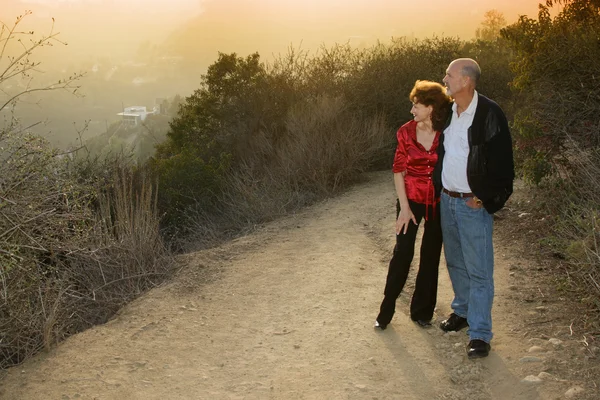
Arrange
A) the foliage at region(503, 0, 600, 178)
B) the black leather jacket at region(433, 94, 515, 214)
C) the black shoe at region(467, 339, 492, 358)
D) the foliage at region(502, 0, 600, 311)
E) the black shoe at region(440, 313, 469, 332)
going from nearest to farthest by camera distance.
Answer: the black leather jacket at region(433, 94, 515, 214) < the black shoe at region(467, 339, 492, 358) < the black shoe at region(440, 313, 469, 332) < the foliage at region(502, 0, 600, 311) < the foliage at region(503, 0, 600, 178)

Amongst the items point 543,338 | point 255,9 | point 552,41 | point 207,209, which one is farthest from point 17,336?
point 255,9

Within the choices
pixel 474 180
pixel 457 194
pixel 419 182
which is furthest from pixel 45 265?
pixel 474 180

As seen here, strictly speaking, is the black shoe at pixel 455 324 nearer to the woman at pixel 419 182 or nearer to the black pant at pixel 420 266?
the black pant at pixel 420 266

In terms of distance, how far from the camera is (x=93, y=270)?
24.5 ft

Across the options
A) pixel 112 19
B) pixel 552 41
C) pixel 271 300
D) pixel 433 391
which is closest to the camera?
pixel 433 391

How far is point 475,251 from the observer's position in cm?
473

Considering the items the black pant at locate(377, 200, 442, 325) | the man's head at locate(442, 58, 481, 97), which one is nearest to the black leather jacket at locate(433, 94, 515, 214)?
the man's head at locate(442, 58, 481, 97)

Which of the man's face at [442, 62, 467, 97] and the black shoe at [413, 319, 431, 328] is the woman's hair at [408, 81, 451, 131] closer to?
the man's face at [442, 62, 467, 97]

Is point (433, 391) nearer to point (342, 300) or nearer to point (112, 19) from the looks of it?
point (342, 300)

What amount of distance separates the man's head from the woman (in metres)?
0.27

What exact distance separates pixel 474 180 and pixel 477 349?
1.21m

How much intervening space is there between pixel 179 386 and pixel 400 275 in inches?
73.1

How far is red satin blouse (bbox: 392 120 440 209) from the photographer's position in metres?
4.98

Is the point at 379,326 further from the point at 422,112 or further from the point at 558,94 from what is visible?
the point at 558,94
